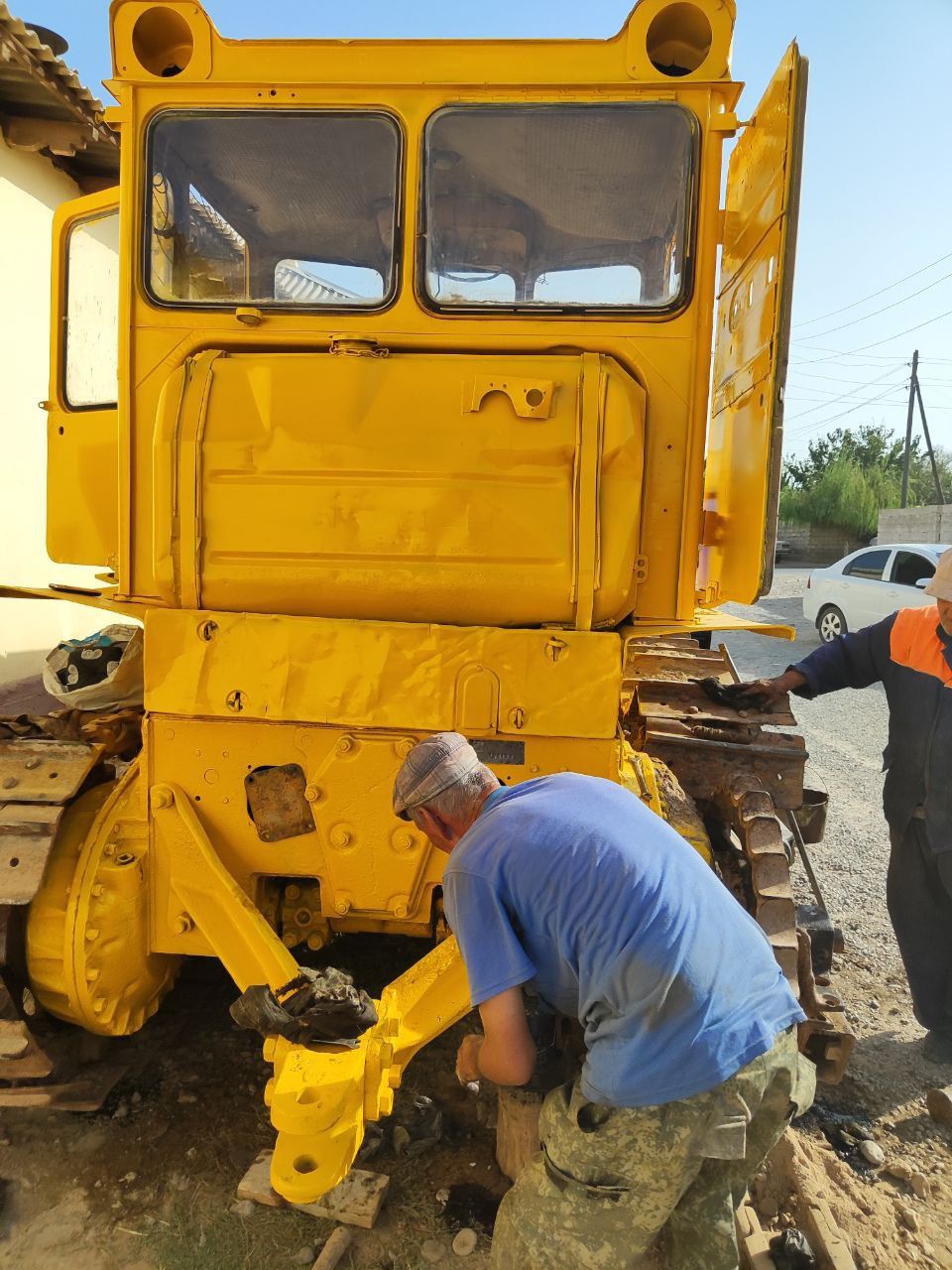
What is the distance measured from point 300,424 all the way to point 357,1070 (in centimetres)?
189

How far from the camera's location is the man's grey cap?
210cm

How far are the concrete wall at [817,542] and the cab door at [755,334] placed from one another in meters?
31.1

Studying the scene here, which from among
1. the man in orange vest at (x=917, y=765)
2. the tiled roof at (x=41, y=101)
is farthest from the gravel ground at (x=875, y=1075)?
the tiled roof at (x=41, y=101)

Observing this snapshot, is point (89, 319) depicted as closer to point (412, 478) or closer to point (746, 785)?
point (412, 478)

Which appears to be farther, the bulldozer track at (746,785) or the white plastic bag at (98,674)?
the white plastic bag at (98,674)

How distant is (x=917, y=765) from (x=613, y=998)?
274 cm

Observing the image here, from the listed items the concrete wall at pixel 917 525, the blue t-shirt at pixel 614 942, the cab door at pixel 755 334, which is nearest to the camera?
the blue t-shirt at pixel 614 942

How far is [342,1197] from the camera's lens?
9.10 feet

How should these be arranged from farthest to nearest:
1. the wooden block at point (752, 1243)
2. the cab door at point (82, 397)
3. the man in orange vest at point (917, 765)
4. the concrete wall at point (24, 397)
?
the concrete wall at point (24, 397), the man in orange vest at point (917, 765), the cab door at point (82, 397), the wooden block at point (752, 1243)

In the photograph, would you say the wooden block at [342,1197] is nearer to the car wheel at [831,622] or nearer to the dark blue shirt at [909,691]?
the dark blue shirt at [909,691]

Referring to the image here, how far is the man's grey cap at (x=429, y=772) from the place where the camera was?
2.10 meters

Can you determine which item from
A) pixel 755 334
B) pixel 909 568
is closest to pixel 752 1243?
pixel 755 334

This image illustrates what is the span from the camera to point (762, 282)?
269 cm

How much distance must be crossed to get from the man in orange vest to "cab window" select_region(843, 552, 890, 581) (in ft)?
27.7
